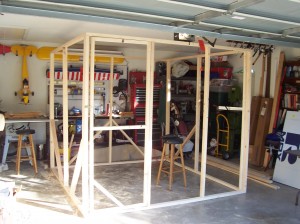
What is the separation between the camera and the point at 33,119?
580 cm

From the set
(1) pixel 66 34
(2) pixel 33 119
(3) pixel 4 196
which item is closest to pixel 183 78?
(1) pixel 66 34

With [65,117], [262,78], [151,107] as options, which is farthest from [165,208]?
[262,78]

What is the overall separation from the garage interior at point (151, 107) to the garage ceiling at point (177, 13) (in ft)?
0.04

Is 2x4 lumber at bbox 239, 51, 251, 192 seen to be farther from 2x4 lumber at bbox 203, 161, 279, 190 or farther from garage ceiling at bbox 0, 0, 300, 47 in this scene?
garage ceiling at bbox 0, 0, 300, 47

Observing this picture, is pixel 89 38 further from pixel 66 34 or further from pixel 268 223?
pixel 268 223

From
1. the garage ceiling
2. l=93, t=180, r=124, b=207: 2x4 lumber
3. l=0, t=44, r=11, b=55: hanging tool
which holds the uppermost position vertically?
l=0, t=44, r=11, b=55: hanging tool

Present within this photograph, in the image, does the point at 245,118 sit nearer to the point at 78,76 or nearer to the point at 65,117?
the point at 65,117

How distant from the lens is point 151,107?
4016 millimetres

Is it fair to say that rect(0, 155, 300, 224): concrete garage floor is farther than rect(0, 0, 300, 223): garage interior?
Yes

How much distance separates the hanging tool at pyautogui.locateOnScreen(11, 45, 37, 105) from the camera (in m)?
6.45

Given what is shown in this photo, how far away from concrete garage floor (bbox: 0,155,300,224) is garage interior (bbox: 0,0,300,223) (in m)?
0.02

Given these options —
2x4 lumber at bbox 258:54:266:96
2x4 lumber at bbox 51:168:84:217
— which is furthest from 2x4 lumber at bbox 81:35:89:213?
2x4 lumber at bbox 258:54:266:96

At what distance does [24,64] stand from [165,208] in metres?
4.36

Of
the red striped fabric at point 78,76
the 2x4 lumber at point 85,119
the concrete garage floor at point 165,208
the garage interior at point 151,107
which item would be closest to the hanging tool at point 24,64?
the garage interior at point 151,107
